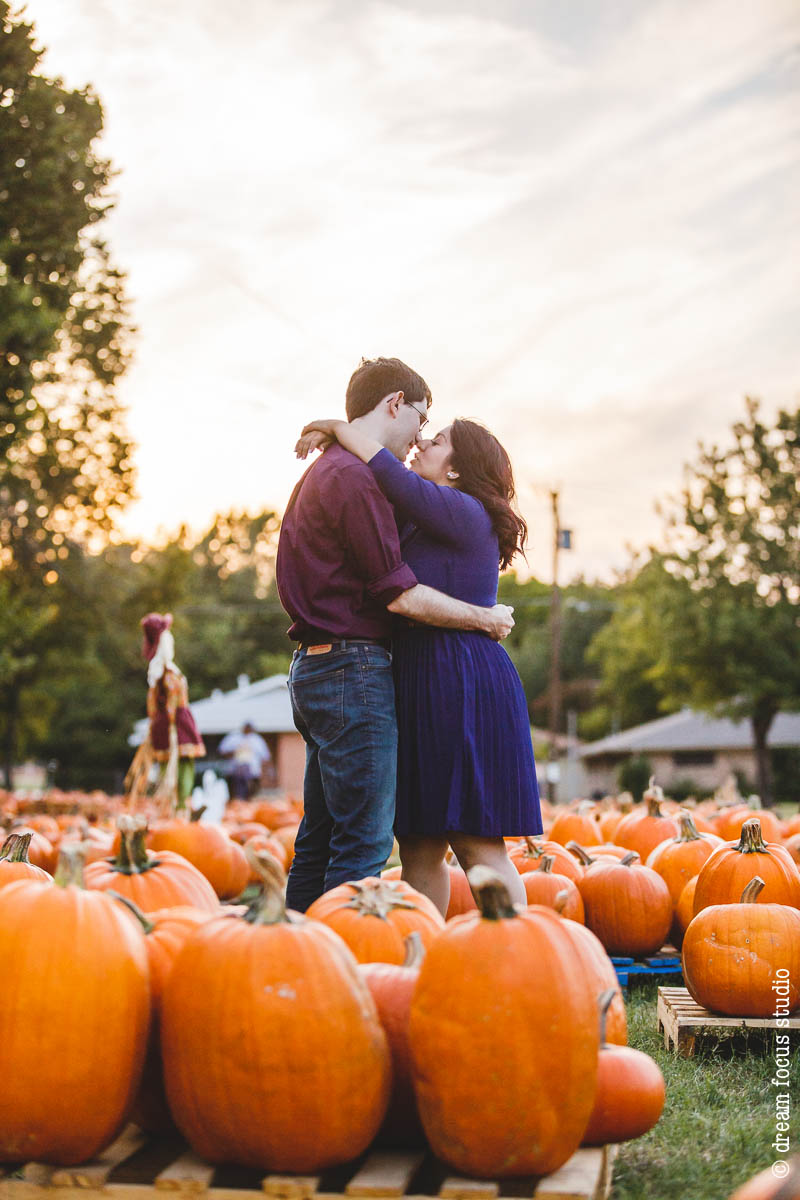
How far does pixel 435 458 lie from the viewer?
3.84m

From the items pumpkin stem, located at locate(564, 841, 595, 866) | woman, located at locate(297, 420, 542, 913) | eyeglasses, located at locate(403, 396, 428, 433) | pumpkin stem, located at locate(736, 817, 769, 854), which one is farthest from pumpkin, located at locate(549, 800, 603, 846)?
eyeglasses, located at locate(403, 396, 428, 433)

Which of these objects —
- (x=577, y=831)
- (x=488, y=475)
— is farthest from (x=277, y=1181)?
(x=577, y=831)

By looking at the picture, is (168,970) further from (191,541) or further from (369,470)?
(191,541)

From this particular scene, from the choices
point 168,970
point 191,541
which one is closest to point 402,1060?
point 168,970

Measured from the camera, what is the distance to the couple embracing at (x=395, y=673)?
332cm

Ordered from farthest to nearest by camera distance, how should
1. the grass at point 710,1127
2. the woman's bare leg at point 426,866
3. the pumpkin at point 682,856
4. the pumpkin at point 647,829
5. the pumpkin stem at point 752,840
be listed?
the pumpkin at point 647,829 < the pumpkin at point 682,856 < the pumpkin stem at point 752,840 < the woman's bare leg at point 426,866 < the grass at point 710,1127

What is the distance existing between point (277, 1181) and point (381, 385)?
8.10ft

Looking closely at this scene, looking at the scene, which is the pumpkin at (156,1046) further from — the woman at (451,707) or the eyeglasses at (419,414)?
the eyeglasses at (419,414)

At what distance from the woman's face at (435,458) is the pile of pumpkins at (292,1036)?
1944mm

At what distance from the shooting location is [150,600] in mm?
23297

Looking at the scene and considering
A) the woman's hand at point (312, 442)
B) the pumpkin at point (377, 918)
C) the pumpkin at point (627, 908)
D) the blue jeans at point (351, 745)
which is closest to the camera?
the pumpkin at point (377, 918)

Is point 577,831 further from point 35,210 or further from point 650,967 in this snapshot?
point 35,210

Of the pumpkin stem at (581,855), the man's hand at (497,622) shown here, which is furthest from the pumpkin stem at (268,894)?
the pumpkin stem at (581,855)

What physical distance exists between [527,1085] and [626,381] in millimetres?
14363
